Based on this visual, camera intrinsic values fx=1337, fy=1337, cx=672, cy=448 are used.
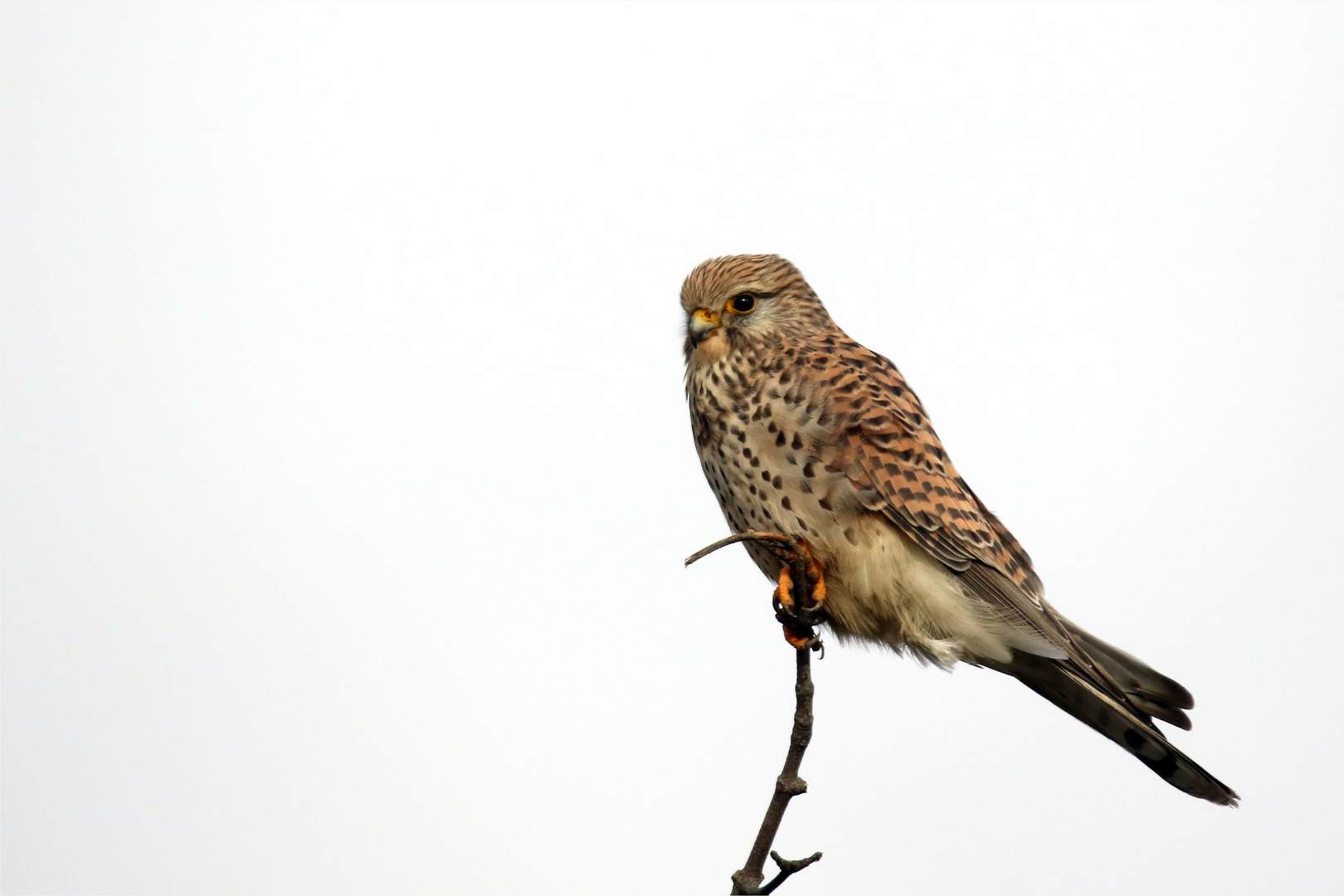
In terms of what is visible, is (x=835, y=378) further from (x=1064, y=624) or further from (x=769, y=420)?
(x=1064, y=624)

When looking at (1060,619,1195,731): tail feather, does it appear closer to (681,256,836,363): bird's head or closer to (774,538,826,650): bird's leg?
(774,538,826,650): bird's leg

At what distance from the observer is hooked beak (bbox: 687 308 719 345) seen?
403cm

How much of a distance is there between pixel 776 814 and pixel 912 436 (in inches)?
59.0

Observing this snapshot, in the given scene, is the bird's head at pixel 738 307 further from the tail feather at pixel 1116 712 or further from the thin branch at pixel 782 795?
the thin branch at pixel 782 795

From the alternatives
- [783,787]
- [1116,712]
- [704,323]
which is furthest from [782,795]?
[704,323]

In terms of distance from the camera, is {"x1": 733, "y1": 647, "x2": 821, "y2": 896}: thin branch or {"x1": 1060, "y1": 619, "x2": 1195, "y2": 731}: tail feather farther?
{"x1": 1060, "y1": 619, "x2": 1195, "y2": 731}: tail feather

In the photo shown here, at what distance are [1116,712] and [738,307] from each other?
1.60 m

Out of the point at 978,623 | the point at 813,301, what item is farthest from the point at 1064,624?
the point at 813,301

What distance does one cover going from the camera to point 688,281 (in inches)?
162

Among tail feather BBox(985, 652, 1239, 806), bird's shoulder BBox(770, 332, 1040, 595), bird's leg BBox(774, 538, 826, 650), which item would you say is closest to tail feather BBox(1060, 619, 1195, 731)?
tail feather BBox(985, 652, 1239, 806)

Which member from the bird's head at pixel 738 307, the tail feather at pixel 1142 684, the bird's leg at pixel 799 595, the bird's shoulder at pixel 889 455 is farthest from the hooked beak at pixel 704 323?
the tail feather at pixel 1142 684

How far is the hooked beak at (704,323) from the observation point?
4.03 meters

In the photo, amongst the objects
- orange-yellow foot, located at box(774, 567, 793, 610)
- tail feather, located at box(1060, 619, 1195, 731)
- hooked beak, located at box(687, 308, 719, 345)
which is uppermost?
hooked beak, located at box(687, 308, 719, 345)

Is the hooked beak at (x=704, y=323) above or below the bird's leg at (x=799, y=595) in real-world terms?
above
